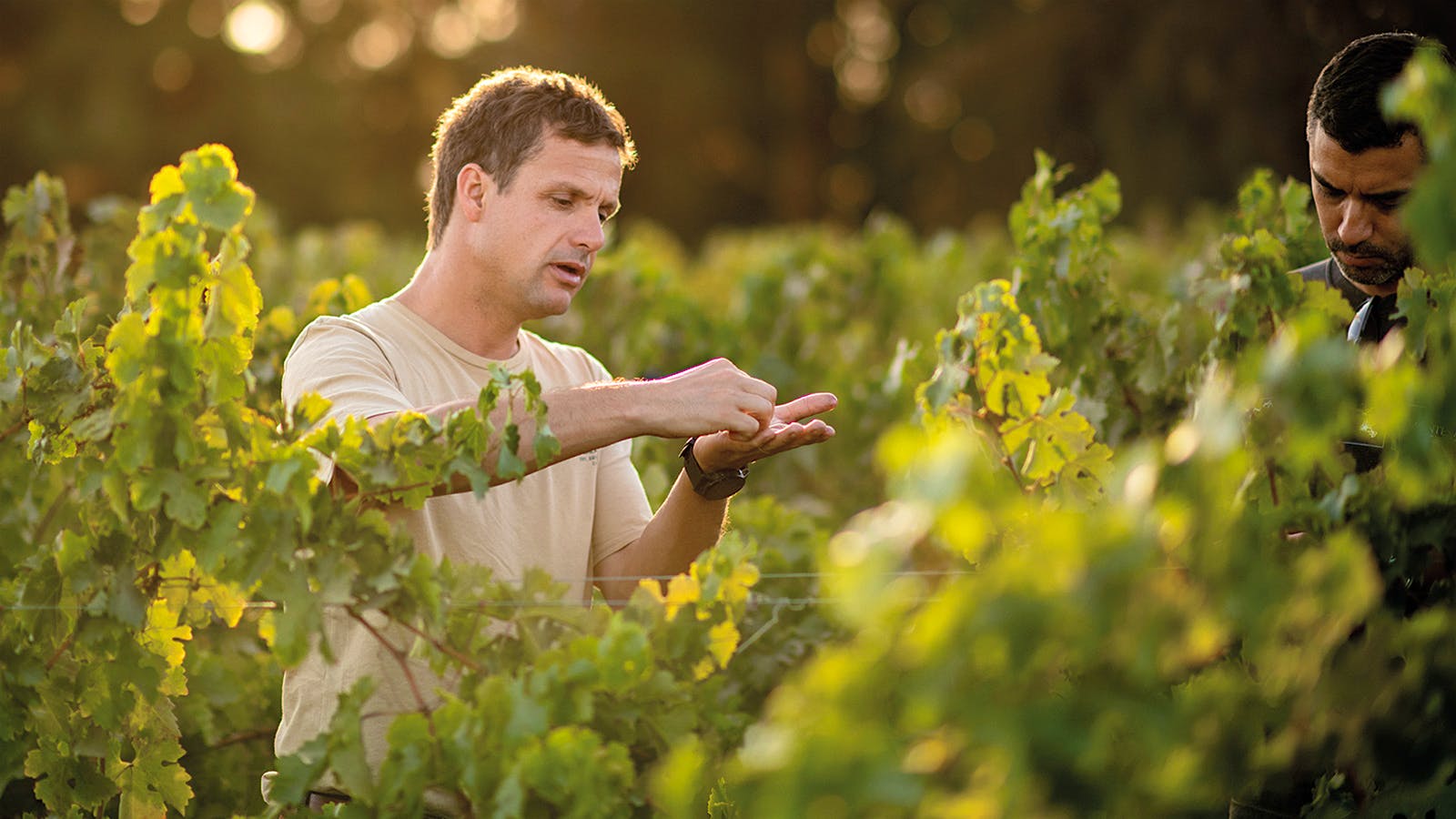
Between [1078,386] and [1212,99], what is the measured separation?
15227 millimetres

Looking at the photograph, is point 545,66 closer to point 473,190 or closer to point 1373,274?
point 473,190

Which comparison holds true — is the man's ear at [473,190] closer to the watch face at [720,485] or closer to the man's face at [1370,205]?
the watch face at [720,485]

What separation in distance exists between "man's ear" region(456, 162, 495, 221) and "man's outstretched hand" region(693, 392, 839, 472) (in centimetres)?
68

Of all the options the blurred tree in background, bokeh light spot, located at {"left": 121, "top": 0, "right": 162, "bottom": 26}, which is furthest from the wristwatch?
bokeh light spot, located at {"left": 121, "top": 0, "right": 162, "bottom": 26}

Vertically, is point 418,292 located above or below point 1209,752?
above

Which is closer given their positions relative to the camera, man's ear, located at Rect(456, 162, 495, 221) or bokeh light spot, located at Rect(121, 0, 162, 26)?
man's ear, located at Rect(456, 162, 495, 221)

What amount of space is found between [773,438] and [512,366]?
0.66 metres

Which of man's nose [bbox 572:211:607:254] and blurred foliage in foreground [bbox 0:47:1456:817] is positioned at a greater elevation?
man's nose [bbox 572:211:607:254]

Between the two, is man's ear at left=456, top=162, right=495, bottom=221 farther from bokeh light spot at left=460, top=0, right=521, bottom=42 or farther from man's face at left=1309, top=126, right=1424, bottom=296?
bokeh light spot at left=460, top=0, right=521, bottom=42

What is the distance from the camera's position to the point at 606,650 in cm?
215

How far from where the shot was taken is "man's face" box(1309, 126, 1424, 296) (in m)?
3.30

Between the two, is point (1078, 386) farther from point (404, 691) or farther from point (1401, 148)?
point (404, 691)

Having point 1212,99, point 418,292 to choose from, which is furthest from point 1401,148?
point 1212,99

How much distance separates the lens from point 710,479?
2.99m
